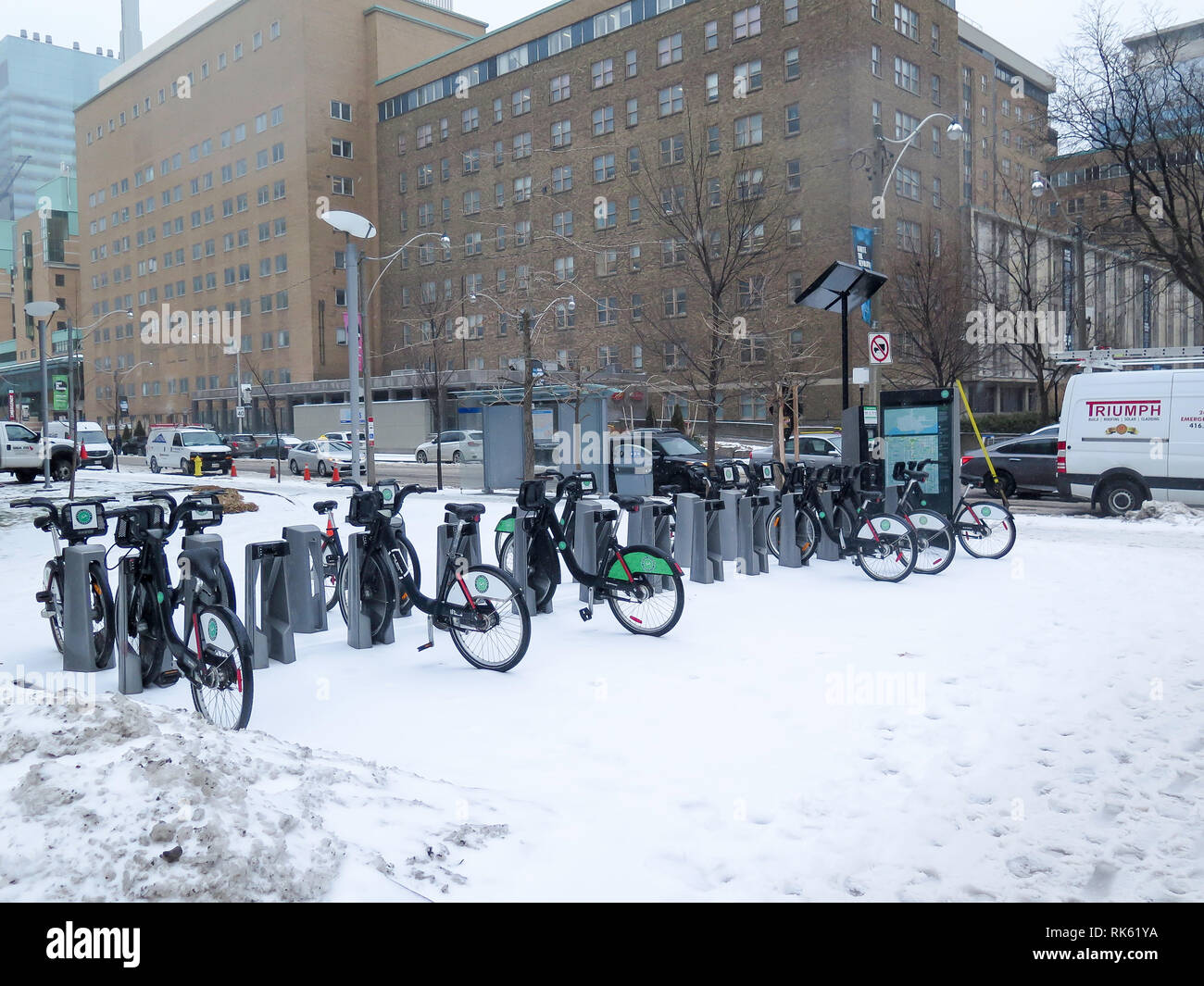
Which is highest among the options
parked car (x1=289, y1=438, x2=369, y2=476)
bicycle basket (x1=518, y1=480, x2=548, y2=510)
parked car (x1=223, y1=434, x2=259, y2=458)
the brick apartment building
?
the brick apartment building

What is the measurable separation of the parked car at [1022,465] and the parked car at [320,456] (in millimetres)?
22651

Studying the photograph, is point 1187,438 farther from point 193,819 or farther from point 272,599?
point 193,819

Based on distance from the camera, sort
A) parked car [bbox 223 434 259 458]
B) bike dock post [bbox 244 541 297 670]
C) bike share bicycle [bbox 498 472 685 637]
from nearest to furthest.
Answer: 1. bike dock post [bbox 244 541 297 670]
2. bike share bicycle [bbox 498 472 685 637]
3. parked car [bbox 223 434 259 458]

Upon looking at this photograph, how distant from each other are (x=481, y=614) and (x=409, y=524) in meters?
9.11

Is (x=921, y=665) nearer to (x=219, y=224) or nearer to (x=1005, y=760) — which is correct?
(x=1005, y=760)

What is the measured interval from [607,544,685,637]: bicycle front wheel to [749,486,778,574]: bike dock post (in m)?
3.18

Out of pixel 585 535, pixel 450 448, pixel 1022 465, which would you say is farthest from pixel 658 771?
pixel 450 448

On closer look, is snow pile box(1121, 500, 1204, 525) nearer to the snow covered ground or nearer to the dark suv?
the snow covered ground

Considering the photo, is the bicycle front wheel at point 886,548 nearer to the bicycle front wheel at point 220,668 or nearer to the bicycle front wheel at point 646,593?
the bicycle front wheel at point 646,593

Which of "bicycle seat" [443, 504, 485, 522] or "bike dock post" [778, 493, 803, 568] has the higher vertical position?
"bicycle seat" [443, 504, 485, 522]

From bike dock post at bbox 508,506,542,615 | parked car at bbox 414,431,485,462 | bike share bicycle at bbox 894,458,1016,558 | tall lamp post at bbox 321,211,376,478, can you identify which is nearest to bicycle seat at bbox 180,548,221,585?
bike dock post at bbox 508,506,542,615

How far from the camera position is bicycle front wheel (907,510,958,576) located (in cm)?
1060

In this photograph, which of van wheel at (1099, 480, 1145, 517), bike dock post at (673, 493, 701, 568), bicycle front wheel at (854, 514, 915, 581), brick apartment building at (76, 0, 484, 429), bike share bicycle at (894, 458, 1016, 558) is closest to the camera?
bicycle front wheel at (854, 514, 915, 581)

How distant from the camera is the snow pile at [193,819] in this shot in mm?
3270
